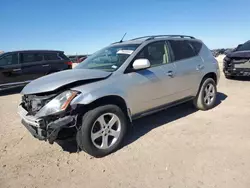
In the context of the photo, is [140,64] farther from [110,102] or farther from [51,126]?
[51,126]

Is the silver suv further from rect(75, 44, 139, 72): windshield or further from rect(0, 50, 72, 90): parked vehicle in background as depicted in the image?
rect(0, 50, 72, 90): parked vehicle in background

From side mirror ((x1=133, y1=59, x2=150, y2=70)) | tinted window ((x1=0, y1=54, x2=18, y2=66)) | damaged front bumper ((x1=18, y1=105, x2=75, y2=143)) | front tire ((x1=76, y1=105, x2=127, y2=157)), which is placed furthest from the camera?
tinted window ((x1=0, y1=54, x2=18, y2=66))

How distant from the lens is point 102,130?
370 centimetres

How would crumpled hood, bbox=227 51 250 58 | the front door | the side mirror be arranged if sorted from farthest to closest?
crumpled hood, bbox=227 51 250 58
the front door
the side mirror

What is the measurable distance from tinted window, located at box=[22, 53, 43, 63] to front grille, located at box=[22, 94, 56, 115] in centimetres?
683

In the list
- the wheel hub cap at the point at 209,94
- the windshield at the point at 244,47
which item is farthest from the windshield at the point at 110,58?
the windshield at the point at 244,47

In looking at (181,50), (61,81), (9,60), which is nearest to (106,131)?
(61,81)

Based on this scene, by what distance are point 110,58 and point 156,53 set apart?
906mm

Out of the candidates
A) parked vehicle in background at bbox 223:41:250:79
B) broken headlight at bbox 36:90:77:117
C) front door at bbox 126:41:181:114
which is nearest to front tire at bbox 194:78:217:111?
front door at bbox 126:41:181:114

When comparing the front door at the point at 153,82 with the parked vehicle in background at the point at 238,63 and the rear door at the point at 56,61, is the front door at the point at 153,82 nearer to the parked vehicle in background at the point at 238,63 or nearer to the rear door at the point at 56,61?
the parked vehicle in background at the point at 238,63

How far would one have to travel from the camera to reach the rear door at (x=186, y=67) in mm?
4988

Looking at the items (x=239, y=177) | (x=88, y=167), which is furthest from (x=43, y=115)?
(x=239, y=177)

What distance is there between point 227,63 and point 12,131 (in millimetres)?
8574

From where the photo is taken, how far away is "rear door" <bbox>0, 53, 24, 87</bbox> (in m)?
9.59
